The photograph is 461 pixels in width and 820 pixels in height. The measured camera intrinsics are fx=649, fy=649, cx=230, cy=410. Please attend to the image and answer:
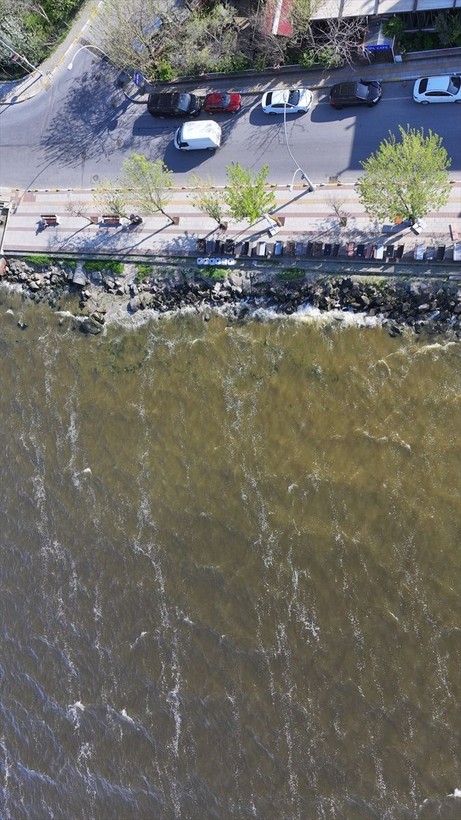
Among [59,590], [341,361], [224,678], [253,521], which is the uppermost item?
[341,361]

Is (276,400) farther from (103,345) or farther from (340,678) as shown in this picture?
(340,678)

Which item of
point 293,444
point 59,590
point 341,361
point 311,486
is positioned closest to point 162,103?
point 341,361

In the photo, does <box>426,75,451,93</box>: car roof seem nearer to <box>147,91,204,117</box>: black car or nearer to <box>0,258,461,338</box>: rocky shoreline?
<box>0,258,461,338</box>: rocky shoreline

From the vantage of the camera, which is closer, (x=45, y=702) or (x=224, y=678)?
(x=224, y=678)

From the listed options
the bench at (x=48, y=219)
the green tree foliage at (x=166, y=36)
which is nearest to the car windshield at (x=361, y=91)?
the green tree foliage at (x=166, y=36)

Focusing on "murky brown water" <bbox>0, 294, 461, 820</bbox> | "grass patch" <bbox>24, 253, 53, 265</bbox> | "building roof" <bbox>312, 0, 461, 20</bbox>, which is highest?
"building roof" <bbox>312, 0, 461, 20</bbox>

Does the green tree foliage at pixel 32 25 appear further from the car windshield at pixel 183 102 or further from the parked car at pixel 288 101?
the parked car at pixel 288 101

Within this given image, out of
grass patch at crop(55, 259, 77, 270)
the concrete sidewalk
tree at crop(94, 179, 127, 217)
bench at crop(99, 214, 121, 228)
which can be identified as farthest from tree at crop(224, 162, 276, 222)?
grass patch at crop(55, 259, 77, 270)
